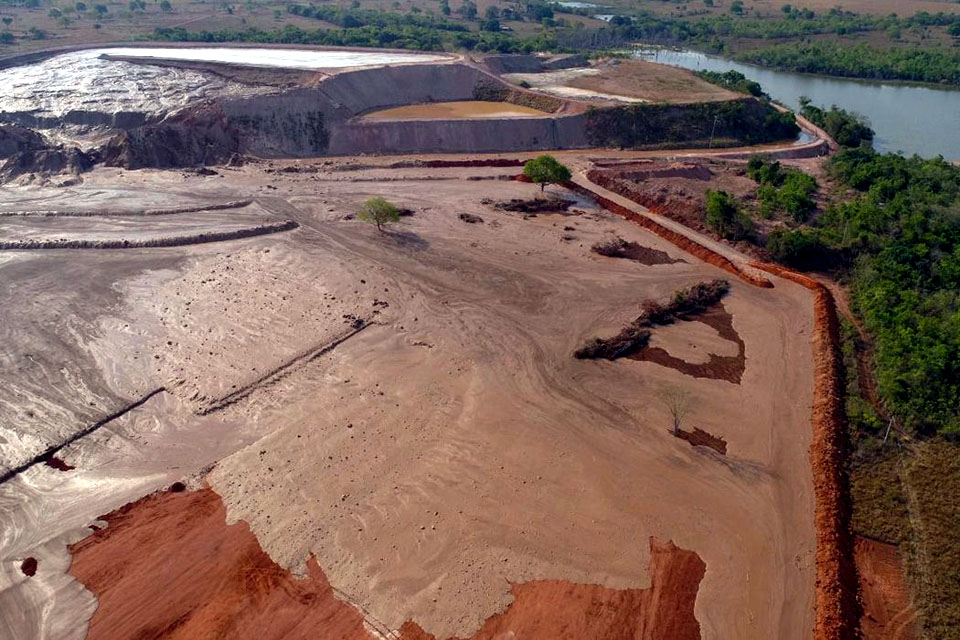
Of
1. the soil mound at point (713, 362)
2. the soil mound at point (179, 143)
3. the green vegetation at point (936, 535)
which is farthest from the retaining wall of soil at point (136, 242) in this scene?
the green vegetation at point (936, 535)

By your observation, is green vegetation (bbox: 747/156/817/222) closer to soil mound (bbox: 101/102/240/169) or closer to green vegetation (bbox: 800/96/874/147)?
green vegetation (bbox: 800/96/874/147)

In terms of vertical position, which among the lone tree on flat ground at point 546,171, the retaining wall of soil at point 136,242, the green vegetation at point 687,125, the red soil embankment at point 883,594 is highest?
the green vegetation at point 687,125

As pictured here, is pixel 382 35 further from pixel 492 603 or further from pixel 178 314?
pixel 492 603

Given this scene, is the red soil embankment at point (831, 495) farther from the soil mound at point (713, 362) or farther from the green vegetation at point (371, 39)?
the green vegetation at point (371, 39)

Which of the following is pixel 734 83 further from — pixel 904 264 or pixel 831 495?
pixel 831 495

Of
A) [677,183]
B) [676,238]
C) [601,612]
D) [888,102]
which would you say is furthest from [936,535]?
[888,102]

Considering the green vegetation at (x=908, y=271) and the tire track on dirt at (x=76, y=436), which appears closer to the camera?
the tire track on dirt at (x=76, y=436)

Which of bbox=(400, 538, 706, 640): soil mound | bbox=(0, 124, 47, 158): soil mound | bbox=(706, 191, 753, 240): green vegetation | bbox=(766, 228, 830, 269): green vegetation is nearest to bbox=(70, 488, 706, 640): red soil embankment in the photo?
bbox=(400, 538, 706, 640): soil mound

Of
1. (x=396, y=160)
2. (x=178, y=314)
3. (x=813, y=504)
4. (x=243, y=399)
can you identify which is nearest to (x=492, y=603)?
(x=813, y=504)
